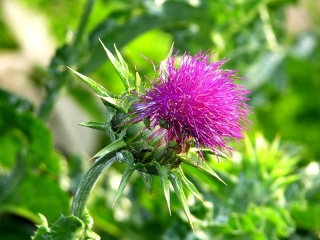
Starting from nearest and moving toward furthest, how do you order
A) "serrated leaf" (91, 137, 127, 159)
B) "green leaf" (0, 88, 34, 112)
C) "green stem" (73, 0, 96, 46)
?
"serrated leaf" (91, 137, 127, 159) < "green stem" (73, 0, 96, 46) < "green leaf" (0, 88, 34, 112)

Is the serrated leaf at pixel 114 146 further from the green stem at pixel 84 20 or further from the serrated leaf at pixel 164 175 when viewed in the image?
the green stem at pixel 84 20

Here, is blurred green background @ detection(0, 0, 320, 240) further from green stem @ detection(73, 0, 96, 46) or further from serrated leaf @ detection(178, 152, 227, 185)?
serrated leaf @ detection(178, 152, 227, 185)

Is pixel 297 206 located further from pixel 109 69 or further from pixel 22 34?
pixel 22 34

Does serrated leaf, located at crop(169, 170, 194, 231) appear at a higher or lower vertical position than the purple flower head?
lower

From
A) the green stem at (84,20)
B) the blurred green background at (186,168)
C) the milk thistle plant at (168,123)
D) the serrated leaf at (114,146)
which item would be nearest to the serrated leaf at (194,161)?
the milk thistle plant at (168,123)

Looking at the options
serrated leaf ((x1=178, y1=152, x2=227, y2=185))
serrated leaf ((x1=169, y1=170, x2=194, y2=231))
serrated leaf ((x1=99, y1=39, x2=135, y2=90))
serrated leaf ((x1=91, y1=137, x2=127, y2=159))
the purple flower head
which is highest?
serrated leaf ((x1=99, y1=39, x2=135, y2=90))

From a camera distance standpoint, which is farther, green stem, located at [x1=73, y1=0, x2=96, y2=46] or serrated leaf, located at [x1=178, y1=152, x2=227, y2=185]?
green stem, located at [x1=73, y1=0, x2=96, y2=46]

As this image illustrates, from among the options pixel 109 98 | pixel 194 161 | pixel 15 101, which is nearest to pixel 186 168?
pixel 194 161

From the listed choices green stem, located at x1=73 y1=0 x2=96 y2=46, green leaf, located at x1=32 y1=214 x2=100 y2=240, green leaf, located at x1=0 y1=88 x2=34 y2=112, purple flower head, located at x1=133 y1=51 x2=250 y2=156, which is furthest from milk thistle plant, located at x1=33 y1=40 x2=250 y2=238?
green leaf, located at x1=0 y1=88 x2=34 y2=112
